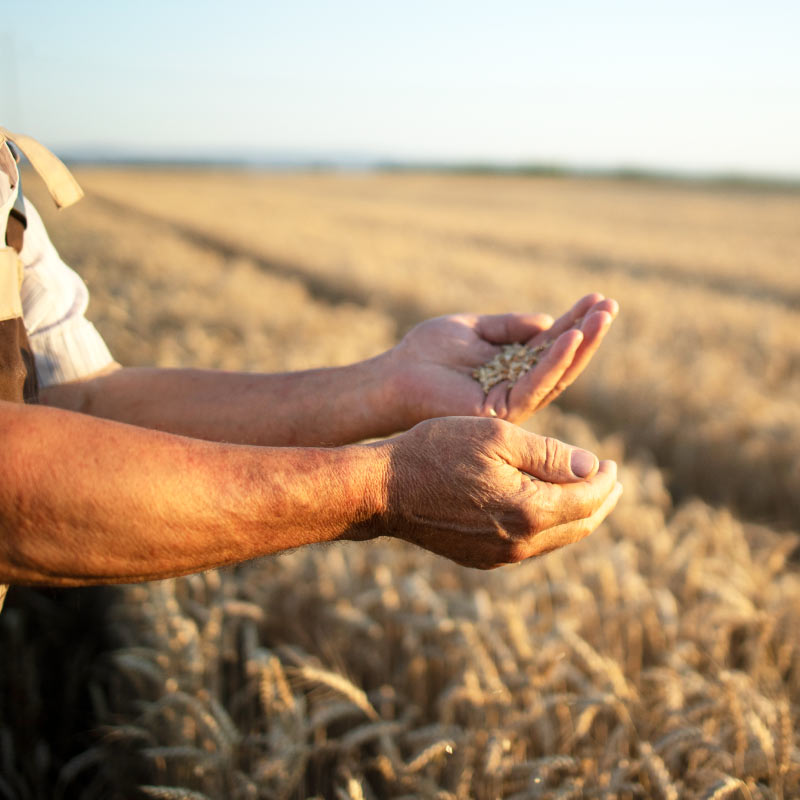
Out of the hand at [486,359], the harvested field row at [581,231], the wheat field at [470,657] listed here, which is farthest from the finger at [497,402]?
the harvested field row at [581,231]

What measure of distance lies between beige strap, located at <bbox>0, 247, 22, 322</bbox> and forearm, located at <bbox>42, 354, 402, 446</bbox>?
1.44ft

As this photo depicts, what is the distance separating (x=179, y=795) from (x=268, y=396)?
0.80 metres

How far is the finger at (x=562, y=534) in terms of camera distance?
130 cm

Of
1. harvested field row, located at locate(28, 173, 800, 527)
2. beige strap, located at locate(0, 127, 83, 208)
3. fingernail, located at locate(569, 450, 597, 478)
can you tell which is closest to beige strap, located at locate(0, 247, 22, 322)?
beige strap, located at locate(0, 127, 83, 208)

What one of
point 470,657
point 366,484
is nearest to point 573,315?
point 366,484

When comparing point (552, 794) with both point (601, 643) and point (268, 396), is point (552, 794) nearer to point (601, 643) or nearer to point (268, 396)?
point (601, 643)

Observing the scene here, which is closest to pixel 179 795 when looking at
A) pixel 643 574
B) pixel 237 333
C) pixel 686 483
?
pixel 643 574

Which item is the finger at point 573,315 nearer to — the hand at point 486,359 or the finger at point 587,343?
the hand at point 486,359

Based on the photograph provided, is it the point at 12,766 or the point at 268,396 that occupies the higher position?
the point at 268,396

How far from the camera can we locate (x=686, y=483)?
4.09m

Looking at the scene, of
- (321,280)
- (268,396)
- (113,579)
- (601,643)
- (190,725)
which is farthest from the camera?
(321,280)

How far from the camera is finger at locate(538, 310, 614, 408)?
1553mm

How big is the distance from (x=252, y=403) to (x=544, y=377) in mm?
638

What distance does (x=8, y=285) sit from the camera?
1156mm
